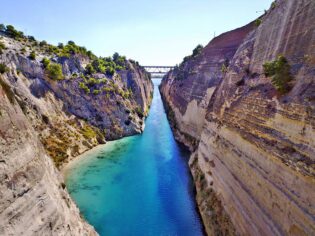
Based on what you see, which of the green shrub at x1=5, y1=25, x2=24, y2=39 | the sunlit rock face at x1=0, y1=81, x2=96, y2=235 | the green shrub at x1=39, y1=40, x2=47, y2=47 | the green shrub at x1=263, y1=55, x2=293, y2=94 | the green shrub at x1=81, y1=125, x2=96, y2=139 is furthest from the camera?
the green shrub at x1=39, y1=40, x2=47, y2=47

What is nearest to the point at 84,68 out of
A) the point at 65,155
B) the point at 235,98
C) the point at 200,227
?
the point at 65,155

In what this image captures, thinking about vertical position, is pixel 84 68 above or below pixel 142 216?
above

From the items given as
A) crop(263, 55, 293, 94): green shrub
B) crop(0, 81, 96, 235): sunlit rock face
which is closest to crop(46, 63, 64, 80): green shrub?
crop(0, 81, 96, 235): sunlit rock face

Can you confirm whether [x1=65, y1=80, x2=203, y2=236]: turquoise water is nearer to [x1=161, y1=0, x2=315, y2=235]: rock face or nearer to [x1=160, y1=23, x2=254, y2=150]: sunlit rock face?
[x1=161, y1=0, x2=315, y2=235]: rock face

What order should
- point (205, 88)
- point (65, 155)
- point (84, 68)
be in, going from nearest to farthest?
point (65, 155), point (205, 88), point (84, 68)

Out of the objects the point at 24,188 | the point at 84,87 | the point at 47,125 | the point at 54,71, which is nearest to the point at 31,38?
the point at 54,71

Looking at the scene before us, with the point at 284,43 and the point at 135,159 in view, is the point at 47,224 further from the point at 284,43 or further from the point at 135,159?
the point at 135,159

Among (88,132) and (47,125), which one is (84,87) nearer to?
(88,132)
